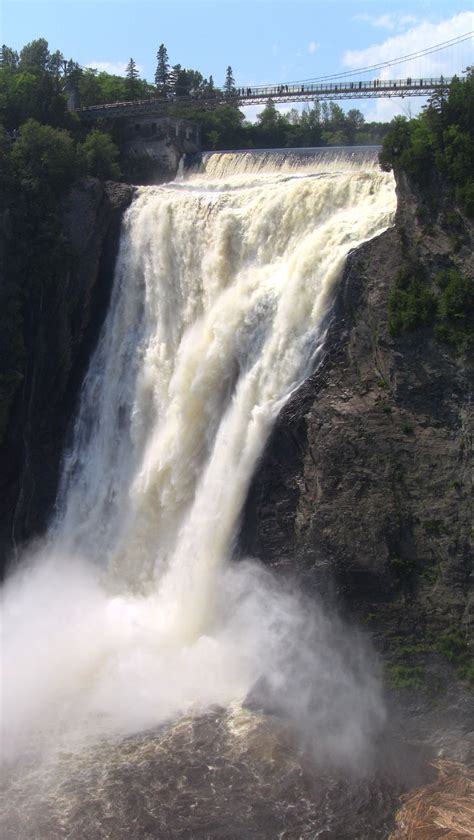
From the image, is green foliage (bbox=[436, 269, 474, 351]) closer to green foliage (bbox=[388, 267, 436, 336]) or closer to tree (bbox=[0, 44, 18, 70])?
green foliage (bbox=[388, 267, 436, 336])

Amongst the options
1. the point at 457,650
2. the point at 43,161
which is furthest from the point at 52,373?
the point at 457,650

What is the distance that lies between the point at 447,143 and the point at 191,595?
→ 48.0ft

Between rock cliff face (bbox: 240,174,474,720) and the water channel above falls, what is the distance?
2.50 feet

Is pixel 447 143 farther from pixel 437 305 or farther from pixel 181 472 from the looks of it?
pixel 181 472

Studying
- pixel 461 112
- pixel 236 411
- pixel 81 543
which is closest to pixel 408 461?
pixel 236 411

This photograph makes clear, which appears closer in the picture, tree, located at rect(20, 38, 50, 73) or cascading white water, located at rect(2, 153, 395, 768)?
cascading white water, located at rect(2, 153, 395, 768)

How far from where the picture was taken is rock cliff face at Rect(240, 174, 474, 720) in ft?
71.9

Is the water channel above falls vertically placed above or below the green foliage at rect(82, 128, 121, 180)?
below

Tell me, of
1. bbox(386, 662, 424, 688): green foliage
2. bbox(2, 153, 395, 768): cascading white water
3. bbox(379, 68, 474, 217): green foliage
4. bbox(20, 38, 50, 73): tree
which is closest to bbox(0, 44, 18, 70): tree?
bbox(20, 38, 50, 73): tree

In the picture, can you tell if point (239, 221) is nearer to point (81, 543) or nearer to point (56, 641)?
point (81, 543)

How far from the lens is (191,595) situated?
24938 mm

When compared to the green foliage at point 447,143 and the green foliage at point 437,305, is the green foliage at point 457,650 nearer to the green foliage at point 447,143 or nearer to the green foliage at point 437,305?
the green foliage at point 437,305

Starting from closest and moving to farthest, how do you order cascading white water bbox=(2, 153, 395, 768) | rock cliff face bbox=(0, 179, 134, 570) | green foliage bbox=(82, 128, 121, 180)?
1. cascading white water bbox=(2, 153, 395, 768)
2. rock cliff face bbox=(0, 179, 134, 570)
3. green foliage bbox=(82, 128, 121, 180)

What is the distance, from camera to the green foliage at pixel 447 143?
23.4 metres
